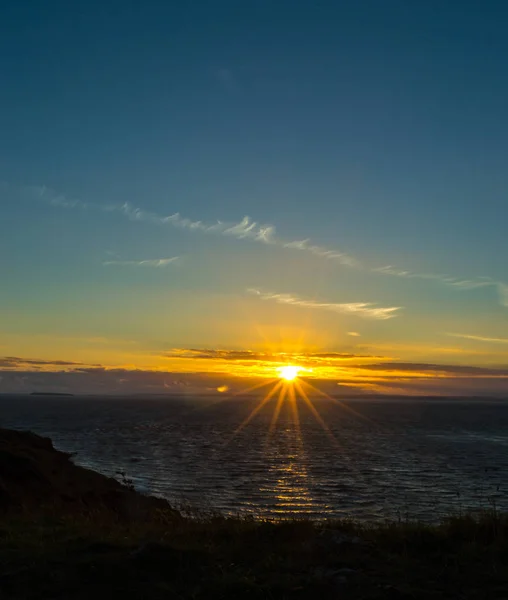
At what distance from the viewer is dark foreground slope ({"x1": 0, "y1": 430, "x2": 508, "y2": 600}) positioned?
8.94 metres

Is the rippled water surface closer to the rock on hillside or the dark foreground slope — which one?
the dark foreground slope

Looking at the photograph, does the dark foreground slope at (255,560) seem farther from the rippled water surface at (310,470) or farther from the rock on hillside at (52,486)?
the rock on hillside at (52,486)

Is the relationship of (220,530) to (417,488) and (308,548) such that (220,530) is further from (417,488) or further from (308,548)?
(417,488)

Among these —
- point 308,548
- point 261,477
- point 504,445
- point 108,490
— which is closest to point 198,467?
point 261,477

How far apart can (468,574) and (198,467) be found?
43908 mm

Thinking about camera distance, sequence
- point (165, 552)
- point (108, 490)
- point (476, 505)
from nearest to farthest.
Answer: point (165, 552) < point (108, 490) < point (476, 505)

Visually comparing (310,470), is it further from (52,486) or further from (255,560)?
(255,560)

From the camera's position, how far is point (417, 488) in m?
40.9

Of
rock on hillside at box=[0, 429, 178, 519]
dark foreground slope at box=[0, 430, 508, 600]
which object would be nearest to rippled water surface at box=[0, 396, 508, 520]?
dark foreground slope at box=[0, 430, 508, 600]

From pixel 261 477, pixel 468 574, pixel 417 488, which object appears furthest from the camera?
pixel 261 477

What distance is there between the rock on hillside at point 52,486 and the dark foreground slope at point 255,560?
10.4m

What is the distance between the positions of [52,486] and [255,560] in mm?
18829

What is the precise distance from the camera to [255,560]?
10.5 m

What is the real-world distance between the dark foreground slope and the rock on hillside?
10401mm
